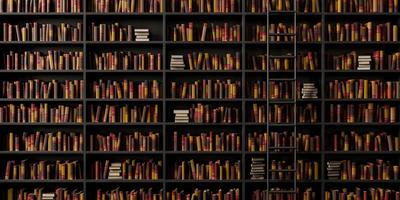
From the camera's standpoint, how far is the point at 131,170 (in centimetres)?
533

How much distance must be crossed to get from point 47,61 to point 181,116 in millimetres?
1659

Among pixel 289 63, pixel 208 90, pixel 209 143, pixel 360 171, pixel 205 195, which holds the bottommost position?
pixel 205 195

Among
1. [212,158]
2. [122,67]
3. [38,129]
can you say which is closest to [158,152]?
[212,158]

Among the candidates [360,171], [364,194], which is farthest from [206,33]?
[364,194]

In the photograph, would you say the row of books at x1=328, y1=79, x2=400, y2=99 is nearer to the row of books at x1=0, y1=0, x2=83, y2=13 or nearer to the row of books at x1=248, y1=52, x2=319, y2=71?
the row of books at x1=248, y1=52, x2=319, y2=71

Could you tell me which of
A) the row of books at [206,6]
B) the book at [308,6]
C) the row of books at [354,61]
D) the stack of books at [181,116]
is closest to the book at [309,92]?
the row of books at [354,61]

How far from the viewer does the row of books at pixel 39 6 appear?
17.4ft

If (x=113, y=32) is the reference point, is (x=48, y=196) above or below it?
below

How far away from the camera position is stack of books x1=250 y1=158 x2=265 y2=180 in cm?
532

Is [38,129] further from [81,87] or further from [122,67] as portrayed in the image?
[122,67]

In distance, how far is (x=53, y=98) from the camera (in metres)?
5.30

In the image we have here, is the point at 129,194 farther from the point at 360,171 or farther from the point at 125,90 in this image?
the point at 360,171

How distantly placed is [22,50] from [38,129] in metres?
0.96

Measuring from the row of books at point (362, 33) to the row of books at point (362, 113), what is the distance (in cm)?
76
